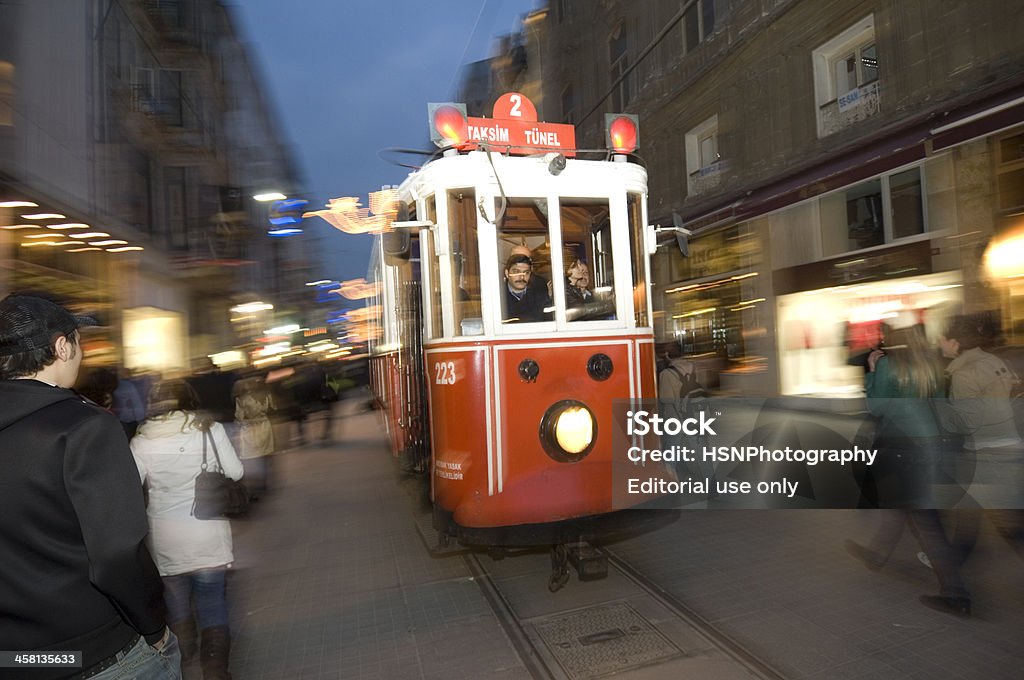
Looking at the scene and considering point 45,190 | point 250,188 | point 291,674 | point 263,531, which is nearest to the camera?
point 291,674

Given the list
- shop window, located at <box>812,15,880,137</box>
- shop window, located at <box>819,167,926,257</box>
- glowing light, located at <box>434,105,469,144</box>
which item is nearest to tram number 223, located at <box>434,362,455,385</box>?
glowing light, located at <box>434,105,469,144</box>

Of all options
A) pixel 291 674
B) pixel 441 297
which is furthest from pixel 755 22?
pixel 291 674

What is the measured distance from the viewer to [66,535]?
4.91 ft

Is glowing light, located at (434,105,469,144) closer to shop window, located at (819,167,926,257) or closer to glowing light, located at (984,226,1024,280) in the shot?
glowing light, located at (984,226,1024,280)

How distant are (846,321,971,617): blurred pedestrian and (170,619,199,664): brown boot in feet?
14.1

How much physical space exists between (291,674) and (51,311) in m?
2.75

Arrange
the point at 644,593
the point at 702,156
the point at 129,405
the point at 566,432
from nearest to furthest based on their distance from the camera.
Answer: the point at 566,432
the point at 644,593
the point at 129,405
the point at 702,156

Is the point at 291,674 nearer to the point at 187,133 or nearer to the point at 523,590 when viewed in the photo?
the point at 523,590

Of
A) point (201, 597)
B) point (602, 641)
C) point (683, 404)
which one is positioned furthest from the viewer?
point (683, 404)

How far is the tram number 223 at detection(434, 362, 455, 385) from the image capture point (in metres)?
4.16

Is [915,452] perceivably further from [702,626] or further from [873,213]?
[873,213]

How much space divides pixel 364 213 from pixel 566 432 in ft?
13.8

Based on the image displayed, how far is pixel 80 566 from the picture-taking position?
1.50 meters

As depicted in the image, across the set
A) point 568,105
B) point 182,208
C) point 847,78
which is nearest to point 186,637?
point 847,78
